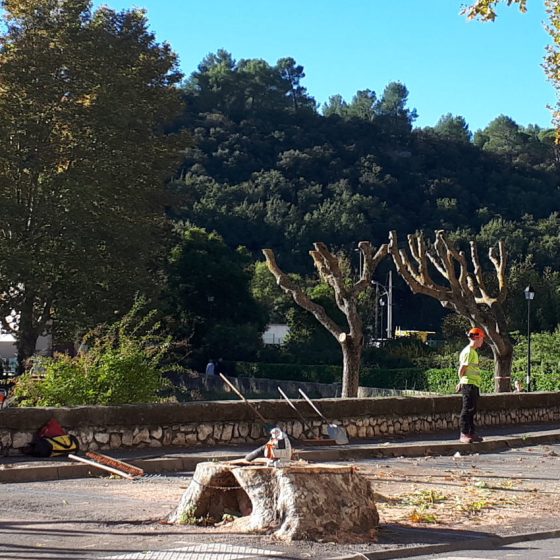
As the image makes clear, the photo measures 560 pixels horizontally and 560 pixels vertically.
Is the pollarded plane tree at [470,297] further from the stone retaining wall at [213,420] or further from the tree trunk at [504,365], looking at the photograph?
the stone retaining wall at [213,420]

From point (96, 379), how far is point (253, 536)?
857 cm

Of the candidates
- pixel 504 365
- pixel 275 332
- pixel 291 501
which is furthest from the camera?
pixel 275 332

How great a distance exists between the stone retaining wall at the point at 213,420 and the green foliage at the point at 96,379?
4.01 feet

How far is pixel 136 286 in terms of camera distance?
4038cm

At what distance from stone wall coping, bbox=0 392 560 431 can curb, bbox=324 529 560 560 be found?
23.7 feet

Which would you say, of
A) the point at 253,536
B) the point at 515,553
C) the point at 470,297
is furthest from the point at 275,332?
the point at 515,553

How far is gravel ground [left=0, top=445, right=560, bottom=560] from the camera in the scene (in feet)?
26.8

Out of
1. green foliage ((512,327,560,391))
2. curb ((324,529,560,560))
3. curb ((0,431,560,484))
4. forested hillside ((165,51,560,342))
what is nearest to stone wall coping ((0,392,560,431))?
curb ((0,431,560,484))

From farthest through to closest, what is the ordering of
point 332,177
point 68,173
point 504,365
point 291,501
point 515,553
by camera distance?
point 332,177 → point 68,173 → point 504,365 → point 291,501 → point 515,553

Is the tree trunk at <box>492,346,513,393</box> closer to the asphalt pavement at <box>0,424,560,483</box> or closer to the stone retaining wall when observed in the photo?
the asphalt pavement at <box>0,424,560,483</box>

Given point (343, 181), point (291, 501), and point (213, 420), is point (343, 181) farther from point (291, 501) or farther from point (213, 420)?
point (291, 501)

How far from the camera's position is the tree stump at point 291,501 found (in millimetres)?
8453

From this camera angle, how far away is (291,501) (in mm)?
8477

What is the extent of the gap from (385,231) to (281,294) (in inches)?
1271
